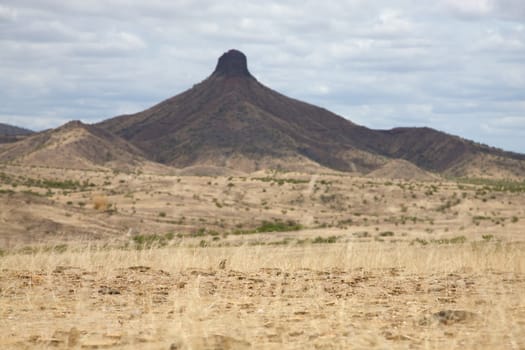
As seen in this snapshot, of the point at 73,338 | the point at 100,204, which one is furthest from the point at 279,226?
the point at 73,338

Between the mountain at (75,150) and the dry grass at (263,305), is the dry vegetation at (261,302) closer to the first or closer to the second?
the dry grass at (263,305)

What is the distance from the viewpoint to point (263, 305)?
30.1 ft

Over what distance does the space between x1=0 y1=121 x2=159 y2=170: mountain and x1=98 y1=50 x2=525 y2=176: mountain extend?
816cm

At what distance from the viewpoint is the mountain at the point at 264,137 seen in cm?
11981

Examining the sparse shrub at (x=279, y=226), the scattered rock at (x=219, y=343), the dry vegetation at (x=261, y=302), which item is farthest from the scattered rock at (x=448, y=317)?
the sparse shrub at (x=279, y=226)

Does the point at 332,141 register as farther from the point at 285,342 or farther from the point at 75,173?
the point at 285,342

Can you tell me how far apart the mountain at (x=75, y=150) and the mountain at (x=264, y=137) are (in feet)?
26.8

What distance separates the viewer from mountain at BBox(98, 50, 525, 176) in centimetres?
11981

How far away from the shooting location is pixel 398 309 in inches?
348

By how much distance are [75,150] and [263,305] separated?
103m

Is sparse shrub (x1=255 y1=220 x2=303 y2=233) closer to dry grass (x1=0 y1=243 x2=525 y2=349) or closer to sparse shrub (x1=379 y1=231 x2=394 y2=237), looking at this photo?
sparse shrub (x1=379 y1=231 x2=394 y2=237)

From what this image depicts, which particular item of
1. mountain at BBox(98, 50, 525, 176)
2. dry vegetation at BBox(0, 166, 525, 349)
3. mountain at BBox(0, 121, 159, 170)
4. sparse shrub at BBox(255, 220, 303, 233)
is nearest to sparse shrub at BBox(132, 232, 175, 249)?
sparse shrub at BBox(255, 220, 303, 233)

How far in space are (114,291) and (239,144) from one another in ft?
364

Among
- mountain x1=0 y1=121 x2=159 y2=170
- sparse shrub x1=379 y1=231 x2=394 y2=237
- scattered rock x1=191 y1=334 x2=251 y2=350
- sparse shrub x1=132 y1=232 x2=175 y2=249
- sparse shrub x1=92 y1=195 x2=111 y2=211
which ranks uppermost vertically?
mountain x1=0 y1=121 x2=159 y2=170
